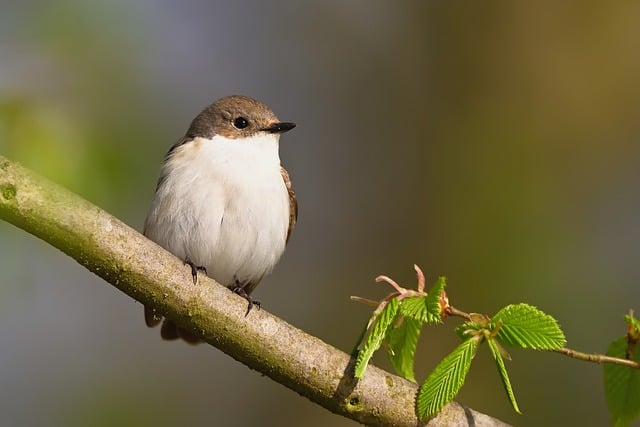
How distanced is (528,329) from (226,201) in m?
2.73

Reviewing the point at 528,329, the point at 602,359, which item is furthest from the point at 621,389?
the point at 528,329

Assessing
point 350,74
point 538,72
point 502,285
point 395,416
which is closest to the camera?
point 395,416

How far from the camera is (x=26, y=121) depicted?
279cm

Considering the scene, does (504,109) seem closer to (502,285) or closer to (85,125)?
(502,285)

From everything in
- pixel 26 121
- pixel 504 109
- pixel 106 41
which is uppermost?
pixel 504 109

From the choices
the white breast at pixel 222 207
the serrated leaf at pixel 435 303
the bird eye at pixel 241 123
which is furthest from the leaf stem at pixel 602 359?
the bird eye at pixel 241 123

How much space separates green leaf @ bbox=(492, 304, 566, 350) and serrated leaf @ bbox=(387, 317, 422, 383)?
423 millimetres

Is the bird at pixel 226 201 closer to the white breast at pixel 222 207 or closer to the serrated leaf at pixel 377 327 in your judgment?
the white breast at pixel 222 207

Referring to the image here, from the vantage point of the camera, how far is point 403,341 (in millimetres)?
3242

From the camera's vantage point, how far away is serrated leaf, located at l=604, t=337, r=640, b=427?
10.0ft

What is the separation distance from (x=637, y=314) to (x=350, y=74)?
386 centimetres

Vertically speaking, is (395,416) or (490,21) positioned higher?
(490,21)

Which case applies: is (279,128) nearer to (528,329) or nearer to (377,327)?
(377,327)

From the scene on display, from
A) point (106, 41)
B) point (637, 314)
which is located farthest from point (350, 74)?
point (106, 41)
